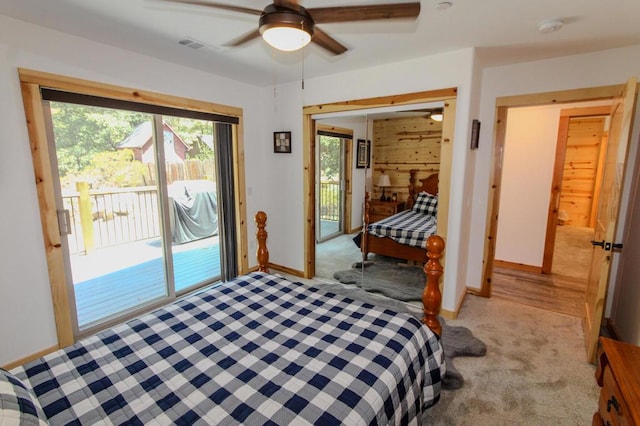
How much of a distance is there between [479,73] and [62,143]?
380 centimetres

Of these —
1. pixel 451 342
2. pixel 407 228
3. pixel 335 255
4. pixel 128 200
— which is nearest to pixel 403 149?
pixel 407 228

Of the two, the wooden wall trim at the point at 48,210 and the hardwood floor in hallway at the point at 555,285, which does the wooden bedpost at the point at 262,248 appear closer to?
the wooden wall trim at the point at 48,210

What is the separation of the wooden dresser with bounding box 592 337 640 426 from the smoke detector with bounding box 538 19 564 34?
203 cm

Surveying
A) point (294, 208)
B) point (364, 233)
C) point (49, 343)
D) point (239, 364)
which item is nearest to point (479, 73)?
point (364, 233)

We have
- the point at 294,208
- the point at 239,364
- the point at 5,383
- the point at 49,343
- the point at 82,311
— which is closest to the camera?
the point at 5,383

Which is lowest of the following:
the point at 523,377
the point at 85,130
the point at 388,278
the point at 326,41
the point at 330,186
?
the point at 523,377

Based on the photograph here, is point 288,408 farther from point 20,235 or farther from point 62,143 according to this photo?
point 62,143

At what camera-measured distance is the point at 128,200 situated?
11.0 feet

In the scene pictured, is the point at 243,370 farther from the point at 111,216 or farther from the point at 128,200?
the point at 111,216

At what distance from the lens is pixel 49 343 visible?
2379 mm

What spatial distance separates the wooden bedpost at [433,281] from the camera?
1.89 m

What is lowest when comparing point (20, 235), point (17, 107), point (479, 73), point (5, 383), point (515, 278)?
point (515, 278)

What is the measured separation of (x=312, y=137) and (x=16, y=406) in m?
3.27

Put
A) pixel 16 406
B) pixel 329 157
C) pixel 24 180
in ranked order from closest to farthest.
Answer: pixel 16 406 < pixel 24 180 < pixel 329 157
